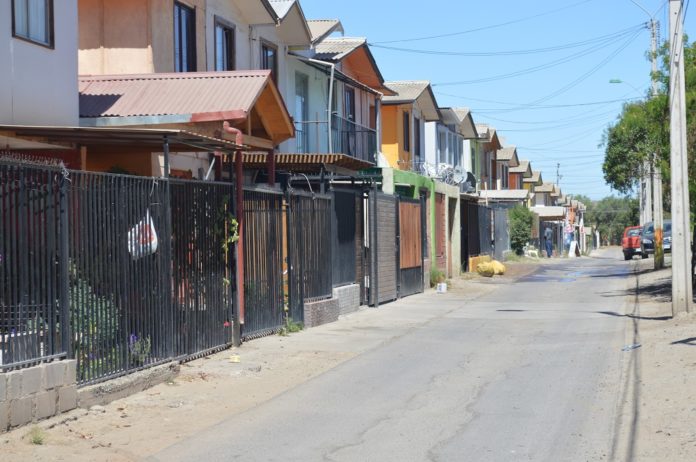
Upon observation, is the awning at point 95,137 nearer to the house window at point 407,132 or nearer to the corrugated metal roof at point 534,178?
the house window at point 407,132

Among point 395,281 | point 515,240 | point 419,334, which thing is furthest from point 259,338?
point 515,240

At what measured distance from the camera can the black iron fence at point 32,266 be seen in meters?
9.00

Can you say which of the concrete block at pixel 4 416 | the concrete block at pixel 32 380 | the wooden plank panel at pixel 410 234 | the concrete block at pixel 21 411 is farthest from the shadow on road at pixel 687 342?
the wooden plank panel at pixel 410 234

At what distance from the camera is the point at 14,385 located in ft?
29.0

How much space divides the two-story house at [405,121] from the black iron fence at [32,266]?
86.7 feet

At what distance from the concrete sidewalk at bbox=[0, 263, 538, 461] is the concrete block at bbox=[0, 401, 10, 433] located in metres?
0.11

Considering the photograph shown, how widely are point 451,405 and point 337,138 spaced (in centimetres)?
1728

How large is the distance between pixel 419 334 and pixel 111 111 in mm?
6444

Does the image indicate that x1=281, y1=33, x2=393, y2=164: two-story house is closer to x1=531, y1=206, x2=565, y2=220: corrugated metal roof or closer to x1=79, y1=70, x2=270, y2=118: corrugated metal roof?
x1=79, y1=70, x2=270, y2=118: corrugated metal roof

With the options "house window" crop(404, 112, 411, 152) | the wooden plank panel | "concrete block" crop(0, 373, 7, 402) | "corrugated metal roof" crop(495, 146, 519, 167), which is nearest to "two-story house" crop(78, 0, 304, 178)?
the wooden plank panel

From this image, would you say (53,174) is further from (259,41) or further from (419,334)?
(259,41)

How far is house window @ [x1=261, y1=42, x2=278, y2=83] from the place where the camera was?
944 inches

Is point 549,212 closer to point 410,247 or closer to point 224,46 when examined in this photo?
point 410,247

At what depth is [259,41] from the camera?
2348 cm
